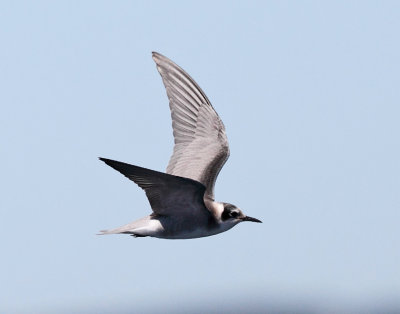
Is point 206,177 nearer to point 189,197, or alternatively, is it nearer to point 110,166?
point 189,197

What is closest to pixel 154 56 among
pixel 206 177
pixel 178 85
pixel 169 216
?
pixel 178 85

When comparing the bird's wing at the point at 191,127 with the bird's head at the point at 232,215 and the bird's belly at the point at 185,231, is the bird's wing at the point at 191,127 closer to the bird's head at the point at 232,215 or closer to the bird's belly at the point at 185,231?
the bird's head at the point at 232,215

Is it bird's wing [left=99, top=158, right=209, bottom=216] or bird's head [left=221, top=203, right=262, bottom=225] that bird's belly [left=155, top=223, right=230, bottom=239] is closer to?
bird's wing [left=99, top=158, right=209, bottom=216]

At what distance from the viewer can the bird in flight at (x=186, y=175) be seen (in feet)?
101

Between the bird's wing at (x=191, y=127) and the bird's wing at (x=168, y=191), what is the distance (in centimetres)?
336

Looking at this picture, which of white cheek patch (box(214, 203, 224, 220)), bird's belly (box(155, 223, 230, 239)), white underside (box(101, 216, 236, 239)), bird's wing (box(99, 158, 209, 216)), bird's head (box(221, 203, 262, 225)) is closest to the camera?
bird's wing (box(99, 158, 209, 216))

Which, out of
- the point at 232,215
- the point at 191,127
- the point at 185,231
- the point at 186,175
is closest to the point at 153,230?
the point at 185,231

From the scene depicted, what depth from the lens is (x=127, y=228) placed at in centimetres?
3178

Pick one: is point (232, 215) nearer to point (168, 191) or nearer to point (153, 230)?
point (153, 230)

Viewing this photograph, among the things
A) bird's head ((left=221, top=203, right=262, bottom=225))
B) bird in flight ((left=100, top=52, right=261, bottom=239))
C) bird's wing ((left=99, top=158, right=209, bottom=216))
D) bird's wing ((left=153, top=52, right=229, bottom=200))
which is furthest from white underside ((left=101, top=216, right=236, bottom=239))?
bird's wing ((left=153, top=52, right=229, bottom=200))

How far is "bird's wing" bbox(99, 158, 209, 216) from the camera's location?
29.8m

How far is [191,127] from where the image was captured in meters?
36.7

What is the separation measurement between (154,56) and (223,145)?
3.17 metres

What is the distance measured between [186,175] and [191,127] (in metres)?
2.36
